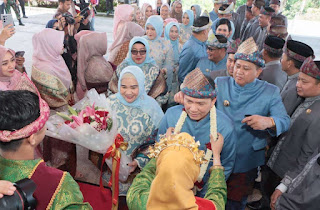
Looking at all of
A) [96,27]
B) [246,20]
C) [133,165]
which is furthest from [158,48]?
[96,27]

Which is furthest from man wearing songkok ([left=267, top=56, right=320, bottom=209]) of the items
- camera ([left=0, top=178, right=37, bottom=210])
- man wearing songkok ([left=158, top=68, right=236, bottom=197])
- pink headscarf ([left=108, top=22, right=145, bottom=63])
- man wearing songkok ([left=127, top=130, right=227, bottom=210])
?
pink headscarf ([left=108, top=22, right=145, bottom=63])

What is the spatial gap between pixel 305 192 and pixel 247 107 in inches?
38.4

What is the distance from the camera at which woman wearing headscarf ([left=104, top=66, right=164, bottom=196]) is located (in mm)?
2605

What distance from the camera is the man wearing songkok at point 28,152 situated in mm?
1273

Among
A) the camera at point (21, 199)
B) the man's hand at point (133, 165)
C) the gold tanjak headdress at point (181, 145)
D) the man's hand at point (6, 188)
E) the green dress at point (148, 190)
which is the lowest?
the man's hand at point (133, 165)

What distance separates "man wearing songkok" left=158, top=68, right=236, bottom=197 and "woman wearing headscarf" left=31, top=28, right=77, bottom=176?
1489 mm

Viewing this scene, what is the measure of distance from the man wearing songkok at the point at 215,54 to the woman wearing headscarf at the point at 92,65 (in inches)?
61.1

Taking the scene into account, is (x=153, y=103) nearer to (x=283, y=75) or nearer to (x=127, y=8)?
(x=283, y=75)

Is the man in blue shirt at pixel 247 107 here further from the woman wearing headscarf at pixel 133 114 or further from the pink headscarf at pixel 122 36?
the pink headscarf at pixel 122 36

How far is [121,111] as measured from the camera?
2.63 meters

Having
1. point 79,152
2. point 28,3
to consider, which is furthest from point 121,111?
point 28,3

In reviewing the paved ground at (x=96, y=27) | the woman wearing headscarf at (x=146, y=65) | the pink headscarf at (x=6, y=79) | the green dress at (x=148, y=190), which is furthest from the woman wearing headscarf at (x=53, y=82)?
the green dress at (x=148, y=190)

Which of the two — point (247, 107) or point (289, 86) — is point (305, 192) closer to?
point (247, 107)

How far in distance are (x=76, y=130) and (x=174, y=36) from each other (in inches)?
145
